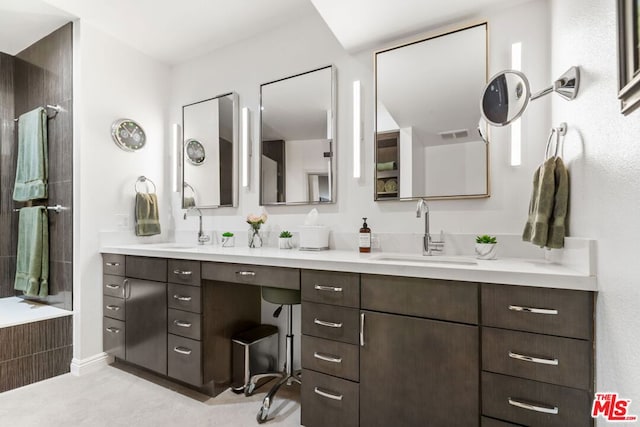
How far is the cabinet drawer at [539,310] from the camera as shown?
107 centimetres

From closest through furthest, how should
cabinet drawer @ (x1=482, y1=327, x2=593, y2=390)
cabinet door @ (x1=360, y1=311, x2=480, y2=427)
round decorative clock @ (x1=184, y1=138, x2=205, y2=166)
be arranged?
cabinet drawer @ (x1=482, y1=327, x2=593, y2=390) < cabinet door @ (x1=360, y1=311, x2=480, y2=427) < round decorative clock @ (x1=184, y1=138, x2=205, y2=166)

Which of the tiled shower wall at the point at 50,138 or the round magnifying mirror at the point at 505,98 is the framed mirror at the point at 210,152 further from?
the round magnifying mirror at the point at 505,98

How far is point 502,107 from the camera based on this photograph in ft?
4.64

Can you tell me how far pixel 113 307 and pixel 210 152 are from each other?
144cm

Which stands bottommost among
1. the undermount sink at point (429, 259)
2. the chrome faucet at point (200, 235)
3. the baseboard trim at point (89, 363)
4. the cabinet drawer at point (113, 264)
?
→ the baseboard trim at point (89, 363)

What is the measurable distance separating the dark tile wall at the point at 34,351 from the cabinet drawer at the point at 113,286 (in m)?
0.30

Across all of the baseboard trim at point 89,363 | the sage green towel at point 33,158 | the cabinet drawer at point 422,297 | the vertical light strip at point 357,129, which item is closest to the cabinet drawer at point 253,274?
the cabinet drawer at point 422,297

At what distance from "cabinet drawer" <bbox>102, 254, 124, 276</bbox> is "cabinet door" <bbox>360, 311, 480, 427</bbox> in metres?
1.91

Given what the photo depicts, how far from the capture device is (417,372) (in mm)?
1324

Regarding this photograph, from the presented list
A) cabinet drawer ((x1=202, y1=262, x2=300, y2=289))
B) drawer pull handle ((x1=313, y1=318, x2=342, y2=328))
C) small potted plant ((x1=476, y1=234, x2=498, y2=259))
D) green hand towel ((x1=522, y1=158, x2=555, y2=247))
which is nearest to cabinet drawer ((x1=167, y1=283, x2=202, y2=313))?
cabinet drawer ((x1=202, y1=262, x2=300, y2=289))

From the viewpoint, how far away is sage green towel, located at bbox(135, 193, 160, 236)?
2.71 meters

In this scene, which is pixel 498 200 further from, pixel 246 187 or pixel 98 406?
pixel 98 406

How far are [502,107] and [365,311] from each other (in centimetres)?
110

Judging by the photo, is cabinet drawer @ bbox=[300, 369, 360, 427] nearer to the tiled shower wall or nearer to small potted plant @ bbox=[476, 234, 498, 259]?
small potted plant @ bbox=[476, 234, 498, 259]
